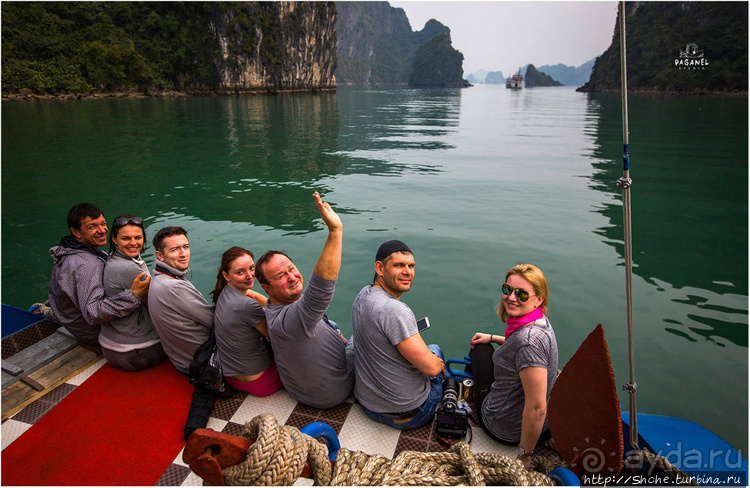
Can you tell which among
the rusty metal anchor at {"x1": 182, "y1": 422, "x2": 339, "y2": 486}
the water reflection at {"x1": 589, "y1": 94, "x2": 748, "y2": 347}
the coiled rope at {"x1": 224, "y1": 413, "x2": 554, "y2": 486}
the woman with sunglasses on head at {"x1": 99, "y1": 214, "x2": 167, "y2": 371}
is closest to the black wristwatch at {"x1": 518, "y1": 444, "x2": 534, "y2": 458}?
the coiled rope at {"x1": 224, "y1": 413, "x2": 554, "y2": 486}

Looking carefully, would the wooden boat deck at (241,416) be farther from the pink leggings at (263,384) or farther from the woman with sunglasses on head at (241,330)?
the woman with sunglasses on head at (241,330)

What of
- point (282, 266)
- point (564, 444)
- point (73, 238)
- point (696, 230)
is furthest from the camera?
point (696, 230)

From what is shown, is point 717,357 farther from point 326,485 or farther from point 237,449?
point 237,449

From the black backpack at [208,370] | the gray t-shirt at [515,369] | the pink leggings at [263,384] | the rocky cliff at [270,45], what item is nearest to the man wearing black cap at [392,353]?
the gray t-shirt at [515,369]

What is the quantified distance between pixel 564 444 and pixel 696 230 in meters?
9.70

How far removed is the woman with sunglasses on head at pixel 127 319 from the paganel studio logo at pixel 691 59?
92.5m

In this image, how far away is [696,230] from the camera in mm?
9703

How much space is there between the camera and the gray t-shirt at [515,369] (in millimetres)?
2457

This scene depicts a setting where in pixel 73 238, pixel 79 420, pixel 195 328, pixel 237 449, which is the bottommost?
pixel 79 420

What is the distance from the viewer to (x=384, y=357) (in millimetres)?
2871

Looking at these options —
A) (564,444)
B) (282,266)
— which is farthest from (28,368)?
(564,444)

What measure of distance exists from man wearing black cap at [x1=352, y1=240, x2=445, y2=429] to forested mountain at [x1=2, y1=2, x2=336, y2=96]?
222ft

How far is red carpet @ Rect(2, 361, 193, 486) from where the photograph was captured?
2904 millimetres

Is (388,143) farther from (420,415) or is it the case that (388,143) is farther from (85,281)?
(420,415)
